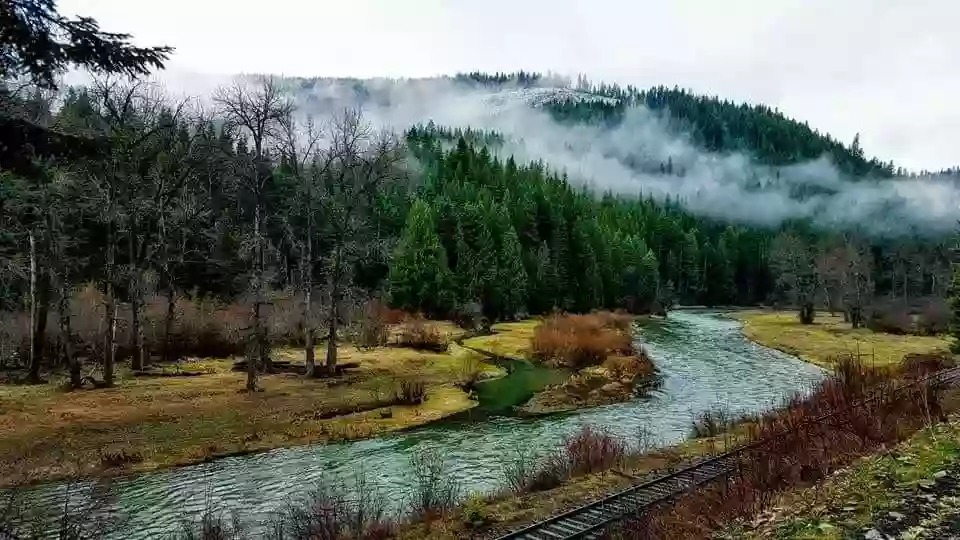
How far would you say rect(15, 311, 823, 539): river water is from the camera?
15719 millimetres

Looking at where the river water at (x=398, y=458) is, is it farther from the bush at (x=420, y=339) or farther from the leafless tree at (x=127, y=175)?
the bush at (x=420, y=339)

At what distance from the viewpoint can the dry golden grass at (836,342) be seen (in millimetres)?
45531

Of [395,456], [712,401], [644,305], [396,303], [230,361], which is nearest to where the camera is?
[395,456]

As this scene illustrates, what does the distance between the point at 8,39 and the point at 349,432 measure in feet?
55.4

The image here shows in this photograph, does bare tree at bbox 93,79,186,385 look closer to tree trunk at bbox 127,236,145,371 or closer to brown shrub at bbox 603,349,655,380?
tree trunk at bbox 127,236,145,371

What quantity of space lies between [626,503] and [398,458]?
362 inches

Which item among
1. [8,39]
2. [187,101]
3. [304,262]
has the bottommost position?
[304,262]

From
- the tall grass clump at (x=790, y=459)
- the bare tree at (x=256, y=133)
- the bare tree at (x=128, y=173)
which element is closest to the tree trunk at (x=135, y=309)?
the bare tree at (x=128, y=173)

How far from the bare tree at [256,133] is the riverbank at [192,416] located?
295cm

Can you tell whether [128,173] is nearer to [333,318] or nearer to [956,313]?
[333,318]

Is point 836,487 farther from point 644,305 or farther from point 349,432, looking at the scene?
point 644,305

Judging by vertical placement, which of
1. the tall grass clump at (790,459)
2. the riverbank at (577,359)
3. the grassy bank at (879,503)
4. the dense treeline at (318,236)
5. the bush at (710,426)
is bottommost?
the riverbank at (577,359)

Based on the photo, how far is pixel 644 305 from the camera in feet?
315

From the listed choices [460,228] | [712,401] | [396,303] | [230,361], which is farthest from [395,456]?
[460,228]
